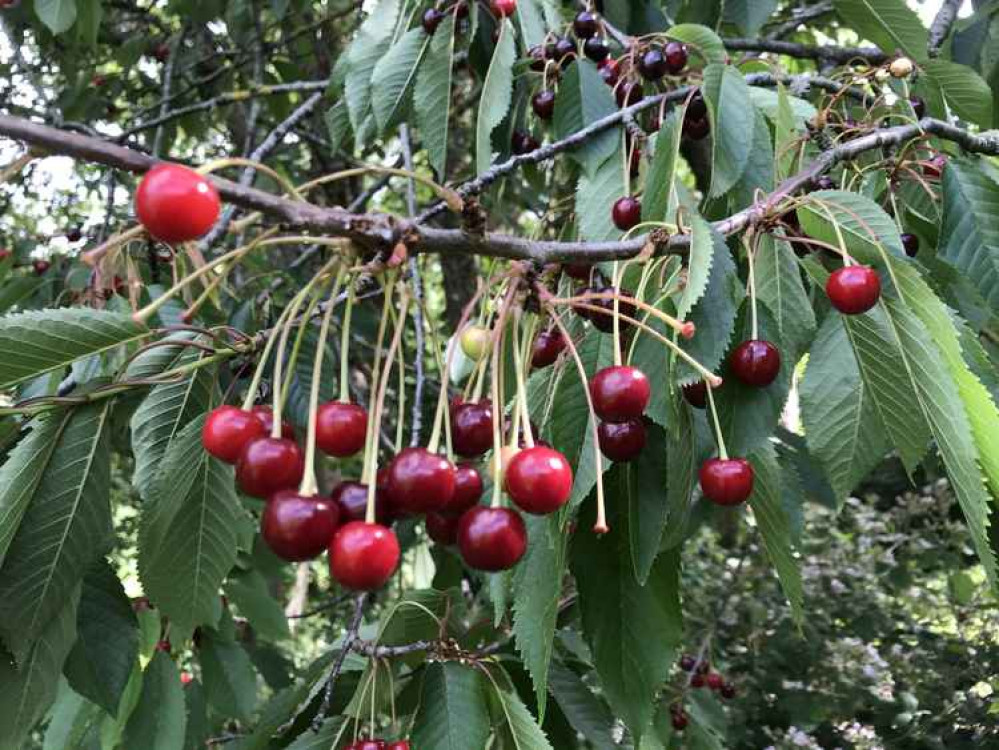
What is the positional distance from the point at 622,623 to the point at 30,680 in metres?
0.79

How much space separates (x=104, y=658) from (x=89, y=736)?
113 centimetres

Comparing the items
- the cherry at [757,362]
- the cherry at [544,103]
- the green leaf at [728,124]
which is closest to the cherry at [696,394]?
the cherry at [757,362]

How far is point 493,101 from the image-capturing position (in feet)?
5.98

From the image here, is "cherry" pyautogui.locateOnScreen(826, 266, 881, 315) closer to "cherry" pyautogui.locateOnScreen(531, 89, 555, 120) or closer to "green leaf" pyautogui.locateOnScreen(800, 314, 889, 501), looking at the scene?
"green leaf" pyautogui.locateOnScreen(800, 314, 889, 501)

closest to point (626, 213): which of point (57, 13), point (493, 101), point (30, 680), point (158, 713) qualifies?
point (493, 101)

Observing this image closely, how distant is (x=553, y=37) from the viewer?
2.18 m

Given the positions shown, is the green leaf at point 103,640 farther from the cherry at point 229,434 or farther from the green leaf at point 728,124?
the green leaf at point 728,124

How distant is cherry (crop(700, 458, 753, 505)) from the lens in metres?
1.07

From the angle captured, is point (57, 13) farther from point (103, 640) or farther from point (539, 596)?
point (539, 596)

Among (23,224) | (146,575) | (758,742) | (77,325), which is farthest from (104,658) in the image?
(23,224)

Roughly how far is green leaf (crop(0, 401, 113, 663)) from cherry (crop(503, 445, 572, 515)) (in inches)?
24.2

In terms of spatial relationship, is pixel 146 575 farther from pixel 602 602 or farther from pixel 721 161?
pixel 721 161

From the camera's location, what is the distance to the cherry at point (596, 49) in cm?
220

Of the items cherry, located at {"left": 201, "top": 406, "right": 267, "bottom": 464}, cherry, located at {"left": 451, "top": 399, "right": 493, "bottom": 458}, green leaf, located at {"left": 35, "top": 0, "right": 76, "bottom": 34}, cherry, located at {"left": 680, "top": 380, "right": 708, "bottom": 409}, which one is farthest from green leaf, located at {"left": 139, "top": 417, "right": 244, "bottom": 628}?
green leaf, located at {"left": 35, "top": 0, "right": 76, "bottom": 34}
